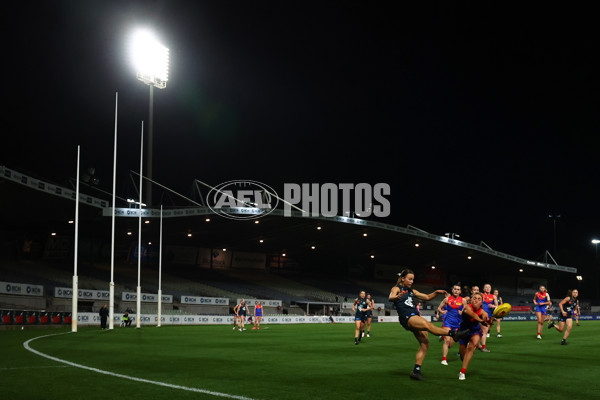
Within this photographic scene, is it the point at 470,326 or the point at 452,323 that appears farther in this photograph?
the point at 452,323

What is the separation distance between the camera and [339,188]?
77.6m

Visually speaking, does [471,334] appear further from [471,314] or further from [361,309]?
[361,309]

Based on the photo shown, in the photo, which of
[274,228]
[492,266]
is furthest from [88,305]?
[492,266]

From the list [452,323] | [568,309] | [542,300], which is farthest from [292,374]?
[542,300]

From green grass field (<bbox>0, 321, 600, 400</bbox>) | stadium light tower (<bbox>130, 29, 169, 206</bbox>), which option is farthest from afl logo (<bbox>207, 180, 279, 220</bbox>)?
green grass field (<bbox>0, 321, 600, 400</bbox>)

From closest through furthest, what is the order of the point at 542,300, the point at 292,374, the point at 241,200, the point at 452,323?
the point at 292,374, the point at 452,323, the point at 542,300, the point at 241,200

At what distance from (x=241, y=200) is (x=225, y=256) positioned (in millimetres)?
17849

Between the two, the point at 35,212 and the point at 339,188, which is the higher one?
the point at 339,188

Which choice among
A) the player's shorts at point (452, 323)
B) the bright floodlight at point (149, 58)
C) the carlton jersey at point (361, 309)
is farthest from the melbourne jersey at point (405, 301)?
the bright floodlight at point (149, 58)

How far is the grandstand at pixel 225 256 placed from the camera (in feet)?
155

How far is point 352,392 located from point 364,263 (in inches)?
2954

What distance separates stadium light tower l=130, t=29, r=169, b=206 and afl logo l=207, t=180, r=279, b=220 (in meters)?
7.14

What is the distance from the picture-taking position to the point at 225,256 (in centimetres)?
7225

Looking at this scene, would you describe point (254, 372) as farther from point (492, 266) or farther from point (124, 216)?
point (492, 266)
